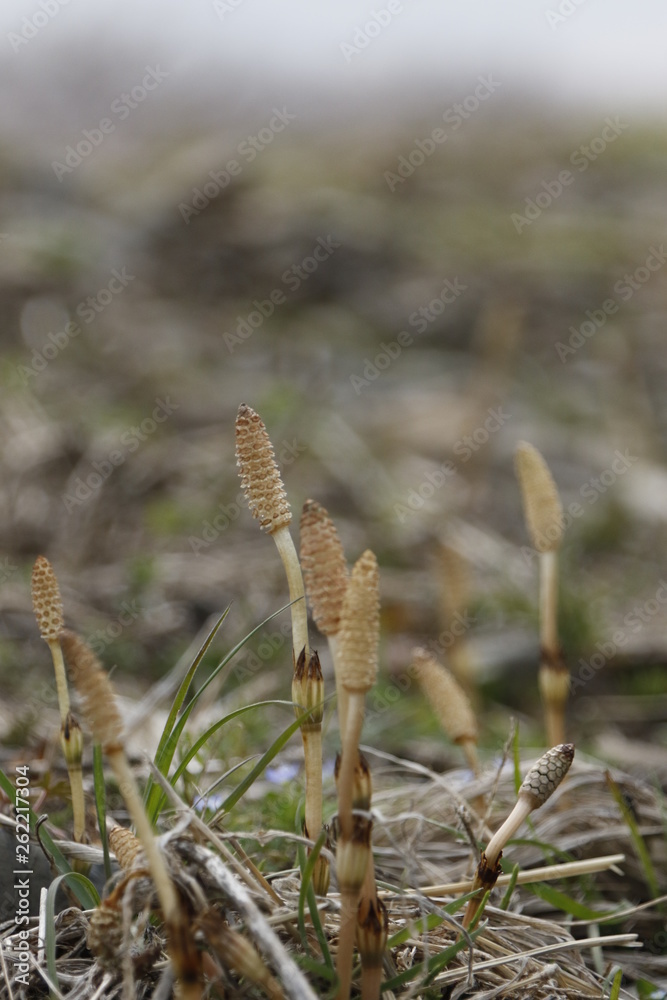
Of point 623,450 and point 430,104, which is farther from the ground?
point 430,104

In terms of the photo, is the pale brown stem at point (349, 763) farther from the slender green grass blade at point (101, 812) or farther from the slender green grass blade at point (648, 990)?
the slender green grass blade at point (648, 990)

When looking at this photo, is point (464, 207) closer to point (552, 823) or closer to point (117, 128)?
point (117, 128)

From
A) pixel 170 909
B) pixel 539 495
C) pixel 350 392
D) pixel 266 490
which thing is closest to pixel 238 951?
pixel 170 909

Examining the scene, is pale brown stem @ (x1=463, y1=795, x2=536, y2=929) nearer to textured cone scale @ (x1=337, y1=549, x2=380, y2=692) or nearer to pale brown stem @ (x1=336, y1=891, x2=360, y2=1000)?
pale brown stem @ (x1=336, y1=891, x2=360, y2=1000)

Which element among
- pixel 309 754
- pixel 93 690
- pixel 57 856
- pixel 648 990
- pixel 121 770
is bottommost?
pixel 648 990

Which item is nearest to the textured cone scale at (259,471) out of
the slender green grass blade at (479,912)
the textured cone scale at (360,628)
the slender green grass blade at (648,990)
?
the textured cone scale at (360,628)

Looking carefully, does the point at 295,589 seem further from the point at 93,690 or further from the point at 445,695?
the point at 445,695

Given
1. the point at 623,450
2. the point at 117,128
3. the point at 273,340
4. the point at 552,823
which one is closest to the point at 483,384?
the point at 623,450
